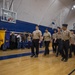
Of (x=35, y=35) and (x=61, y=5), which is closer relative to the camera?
(x=35, y=35)

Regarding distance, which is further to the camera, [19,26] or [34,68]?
[19,26]

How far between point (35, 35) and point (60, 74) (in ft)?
11.7

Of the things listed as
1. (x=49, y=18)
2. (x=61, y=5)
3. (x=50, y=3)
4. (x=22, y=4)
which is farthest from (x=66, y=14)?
(x=22, y=4)

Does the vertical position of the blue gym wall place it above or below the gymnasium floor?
above

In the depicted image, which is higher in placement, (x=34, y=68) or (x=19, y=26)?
(x=19, y=26)

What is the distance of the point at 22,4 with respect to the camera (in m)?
12.3

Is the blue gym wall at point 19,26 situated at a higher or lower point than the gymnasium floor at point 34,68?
higher

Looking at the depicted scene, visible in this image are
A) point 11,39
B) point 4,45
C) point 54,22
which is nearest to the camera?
point 4,45

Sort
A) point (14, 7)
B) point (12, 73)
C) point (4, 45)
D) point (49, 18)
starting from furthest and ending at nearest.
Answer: point (49, 18), point (14, 7), point (4, 45), point (12, 73)

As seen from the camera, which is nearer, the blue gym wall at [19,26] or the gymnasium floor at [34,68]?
the gymnasium floor at [34,68]

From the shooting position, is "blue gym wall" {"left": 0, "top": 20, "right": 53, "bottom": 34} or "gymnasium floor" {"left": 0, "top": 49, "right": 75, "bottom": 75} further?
"blue gym wall" {"left": 0, "top": 20, "right": 53, "bottom": 34}

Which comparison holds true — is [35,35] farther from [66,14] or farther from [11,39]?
[66,14]

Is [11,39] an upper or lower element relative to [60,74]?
upper

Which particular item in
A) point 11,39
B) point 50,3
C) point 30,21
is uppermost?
point 50,3
